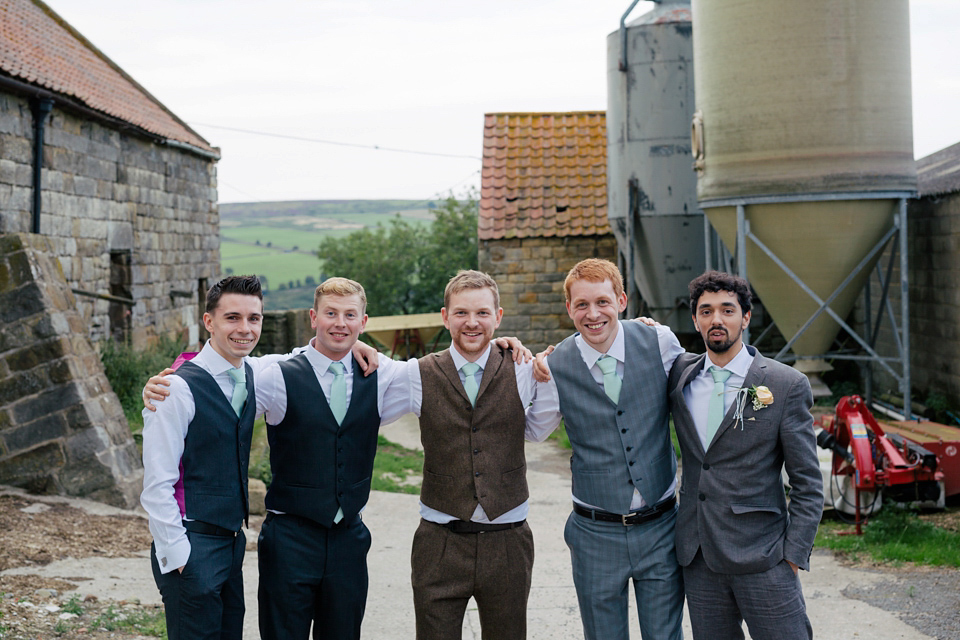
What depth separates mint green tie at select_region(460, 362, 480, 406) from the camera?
311 cm

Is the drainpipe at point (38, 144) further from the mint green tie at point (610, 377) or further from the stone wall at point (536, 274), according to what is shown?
the mint green tie at point (610, 377)

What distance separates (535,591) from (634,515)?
2402mm

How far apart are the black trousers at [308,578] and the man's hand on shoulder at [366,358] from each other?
55cm

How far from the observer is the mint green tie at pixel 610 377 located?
309 centimetres

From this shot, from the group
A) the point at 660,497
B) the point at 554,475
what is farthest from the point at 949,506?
the point at 660,497

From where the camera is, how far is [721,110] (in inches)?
312

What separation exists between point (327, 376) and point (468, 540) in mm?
777

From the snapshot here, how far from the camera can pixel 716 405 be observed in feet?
9.75

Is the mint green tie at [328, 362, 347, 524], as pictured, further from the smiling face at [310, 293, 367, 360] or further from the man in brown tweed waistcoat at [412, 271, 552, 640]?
the man in brown tweed waistcoat at [412, 271, 552, 640]

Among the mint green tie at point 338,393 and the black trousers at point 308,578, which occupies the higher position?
the mint green tie at point 338,393

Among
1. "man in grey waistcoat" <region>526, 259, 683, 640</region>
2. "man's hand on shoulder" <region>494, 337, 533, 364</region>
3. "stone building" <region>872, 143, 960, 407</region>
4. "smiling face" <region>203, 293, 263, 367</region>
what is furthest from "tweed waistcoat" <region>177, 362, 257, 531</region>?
"stone building" <region>872, 143, 960, 407</region>

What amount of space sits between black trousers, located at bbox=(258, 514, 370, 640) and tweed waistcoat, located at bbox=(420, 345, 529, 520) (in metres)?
0.36

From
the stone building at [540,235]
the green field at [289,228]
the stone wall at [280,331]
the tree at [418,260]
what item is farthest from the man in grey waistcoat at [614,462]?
the green field at [289,228]

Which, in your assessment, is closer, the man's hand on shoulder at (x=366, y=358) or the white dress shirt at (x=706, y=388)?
the white dress shirt at (x=706, y=388)
